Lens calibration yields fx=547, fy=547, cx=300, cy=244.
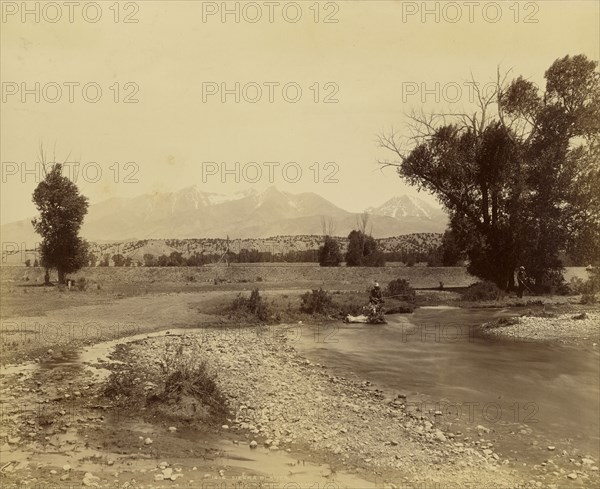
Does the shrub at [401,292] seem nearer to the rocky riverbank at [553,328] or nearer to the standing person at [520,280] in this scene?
the standing person at [520,280]

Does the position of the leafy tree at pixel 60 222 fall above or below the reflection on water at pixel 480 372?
above

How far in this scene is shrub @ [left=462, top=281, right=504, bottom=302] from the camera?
3422 centimetres

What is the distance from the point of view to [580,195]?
2973 cm

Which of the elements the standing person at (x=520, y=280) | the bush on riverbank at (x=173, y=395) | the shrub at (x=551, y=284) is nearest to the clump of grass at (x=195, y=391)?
the bush on riverbank at (x=173, y=395)

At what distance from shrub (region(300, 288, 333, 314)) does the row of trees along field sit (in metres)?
11.3

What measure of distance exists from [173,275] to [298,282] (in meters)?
11.3

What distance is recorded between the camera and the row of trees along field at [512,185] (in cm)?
3017

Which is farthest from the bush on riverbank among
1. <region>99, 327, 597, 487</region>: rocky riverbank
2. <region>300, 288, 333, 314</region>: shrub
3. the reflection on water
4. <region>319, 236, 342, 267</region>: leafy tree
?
<region>319, 236, 342, 267</region>: leafy tree

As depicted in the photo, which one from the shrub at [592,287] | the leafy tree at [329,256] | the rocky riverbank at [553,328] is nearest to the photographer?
the rocky riverbank at [553,328]

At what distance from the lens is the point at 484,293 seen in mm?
34469

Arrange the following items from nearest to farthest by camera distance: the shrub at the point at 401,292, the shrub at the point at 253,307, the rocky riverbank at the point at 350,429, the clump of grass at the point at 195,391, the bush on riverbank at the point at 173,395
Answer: the rocky riverbank at the point at 350,429 → the bush on riverbank at the point at 173,395 → the clump of grass at the point at 195,391 → the shrub at the point at 253,307 → the shrub at the point at 401,292

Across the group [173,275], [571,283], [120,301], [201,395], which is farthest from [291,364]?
[173,275]

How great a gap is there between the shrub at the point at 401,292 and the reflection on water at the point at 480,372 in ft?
32.8

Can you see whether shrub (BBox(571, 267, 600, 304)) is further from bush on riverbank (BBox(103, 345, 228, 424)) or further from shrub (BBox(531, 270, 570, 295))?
bush on riverbank (BBox(103, 345, 228, 424))
